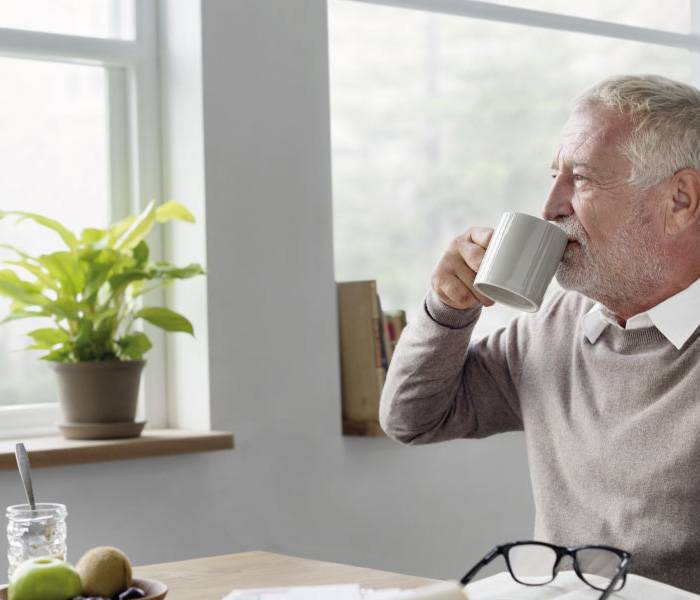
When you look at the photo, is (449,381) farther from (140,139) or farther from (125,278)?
(140,139)

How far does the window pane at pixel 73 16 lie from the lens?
2.58m

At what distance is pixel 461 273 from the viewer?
69.6 inches

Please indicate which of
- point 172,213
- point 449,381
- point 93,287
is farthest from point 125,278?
point 449,381

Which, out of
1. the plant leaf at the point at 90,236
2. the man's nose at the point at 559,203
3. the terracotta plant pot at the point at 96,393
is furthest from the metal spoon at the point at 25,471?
the plant leaf at the point at 90,236

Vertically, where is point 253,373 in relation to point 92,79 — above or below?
below

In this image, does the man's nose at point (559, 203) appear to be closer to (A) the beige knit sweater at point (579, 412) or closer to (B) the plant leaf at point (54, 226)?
(A) the beige knit sweater at point (579, 412)

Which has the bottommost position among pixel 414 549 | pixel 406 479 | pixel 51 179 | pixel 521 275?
pixel 414 549

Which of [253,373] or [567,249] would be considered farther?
[253,373]

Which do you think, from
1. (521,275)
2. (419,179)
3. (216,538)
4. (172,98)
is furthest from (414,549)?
(521,275)

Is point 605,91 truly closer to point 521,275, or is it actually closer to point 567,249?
point 567,249

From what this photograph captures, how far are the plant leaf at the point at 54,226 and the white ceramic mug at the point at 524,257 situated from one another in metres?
1.14

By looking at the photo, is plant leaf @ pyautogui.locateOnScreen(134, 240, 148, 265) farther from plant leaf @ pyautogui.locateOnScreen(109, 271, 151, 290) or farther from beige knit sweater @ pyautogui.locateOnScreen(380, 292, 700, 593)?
beige knit sweater @ pyautogui.locateOnScreen(380, 292, 700, 593)

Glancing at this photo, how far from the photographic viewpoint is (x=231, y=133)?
8.54ft

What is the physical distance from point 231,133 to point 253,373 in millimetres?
543
